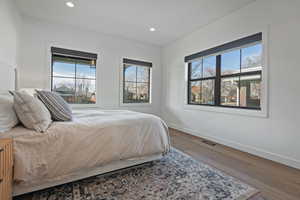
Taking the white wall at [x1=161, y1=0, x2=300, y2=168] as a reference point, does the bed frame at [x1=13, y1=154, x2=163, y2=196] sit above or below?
below

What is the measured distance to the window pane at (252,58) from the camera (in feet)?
7.92

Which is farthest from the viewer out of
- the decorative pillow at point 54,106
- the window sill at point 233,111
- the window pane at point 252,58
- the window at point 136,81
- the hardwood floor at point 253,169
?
the window at point 136,81

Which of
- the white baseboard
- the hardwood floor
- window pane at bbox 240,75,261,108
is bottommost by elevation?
the hardwood floor

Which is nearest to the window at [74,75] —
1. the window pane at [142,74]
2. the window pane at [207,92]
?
the window pane at [142,74]

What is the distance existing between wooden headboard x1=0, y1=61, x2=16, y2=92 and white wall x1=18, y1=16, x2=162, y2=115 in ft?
1.83

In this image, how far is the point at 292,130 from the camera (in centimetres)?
198

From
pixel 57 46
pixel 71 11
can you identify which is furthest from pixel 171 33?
pixel 57 46

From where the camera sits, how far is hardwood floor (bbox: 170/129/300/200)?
146 cm

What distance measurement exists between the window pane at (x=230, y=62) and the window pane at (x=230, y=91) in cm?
16

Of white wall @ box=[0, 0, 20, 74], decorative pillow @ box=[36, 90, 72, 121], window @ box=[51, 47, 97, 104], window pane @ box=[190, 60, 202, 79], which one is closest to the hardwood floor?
window pane @ box=[190, 60, 202, 79]

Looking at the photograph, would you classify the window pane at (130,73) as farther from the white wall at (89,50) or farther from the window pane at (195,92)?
the window pane at (195,92)

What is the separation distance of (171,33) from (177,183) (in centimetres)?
331

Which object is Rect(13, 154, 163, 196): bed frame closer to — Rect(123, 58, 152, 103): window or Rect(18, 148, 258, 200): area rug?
Rect(18, 148, 258, 200): area rug

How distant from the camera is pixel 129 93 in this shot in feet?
13.7
